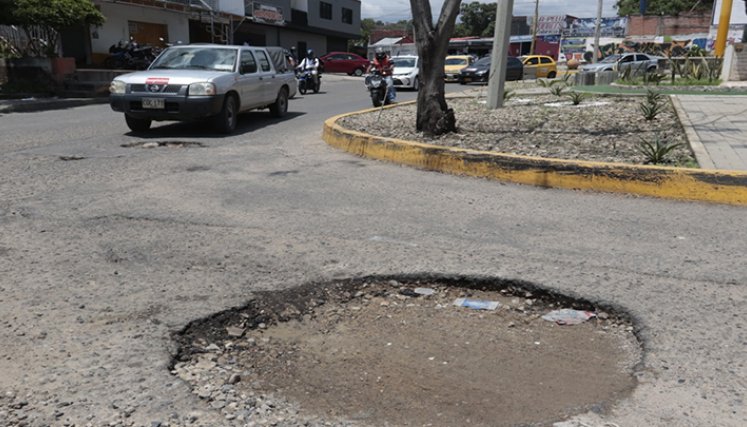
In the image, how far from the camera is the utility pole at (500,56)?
492 inches

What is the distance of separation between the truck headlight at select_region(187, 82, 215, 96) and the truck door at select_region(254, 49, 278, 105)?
7.04 feet

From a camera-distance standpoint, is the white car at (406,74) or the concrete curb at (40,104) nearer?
the concrete curb at (40,104)

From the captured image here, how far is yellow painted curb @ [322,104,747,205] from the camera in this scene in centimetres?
568

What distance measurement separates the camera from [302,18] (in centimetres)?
4519

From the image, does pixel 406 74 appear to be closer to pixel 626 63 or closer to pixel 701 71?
pixel 701 71

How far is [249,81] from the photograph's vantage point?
10945mm

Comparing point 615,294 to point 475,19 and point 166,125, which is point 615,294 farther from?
point 475,19

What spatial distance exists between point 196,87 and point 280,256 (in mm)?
6134

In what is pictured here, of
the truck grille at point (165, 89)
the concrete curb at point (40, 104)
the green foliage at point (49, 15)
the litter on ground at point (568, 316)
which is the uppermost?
the green foliage at point (49, 15)

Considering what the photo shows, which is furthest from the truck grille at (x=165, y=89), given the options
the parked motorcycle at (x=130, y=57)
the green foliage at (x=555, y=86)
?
the parked motorcycle at (x=130, y=57)

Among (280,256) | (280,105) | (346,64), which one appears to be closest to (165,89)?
(280,105)

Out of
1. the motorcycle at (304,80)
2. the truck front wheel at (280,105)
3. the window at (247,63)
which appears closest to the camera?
the window at (247,63)

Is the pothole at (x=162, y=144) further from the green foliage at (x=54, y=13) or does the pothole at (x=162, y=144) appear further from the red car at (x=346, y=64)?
the red car at (x=346, y=64)

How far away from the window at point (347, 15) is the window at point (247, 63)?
43335 mm
